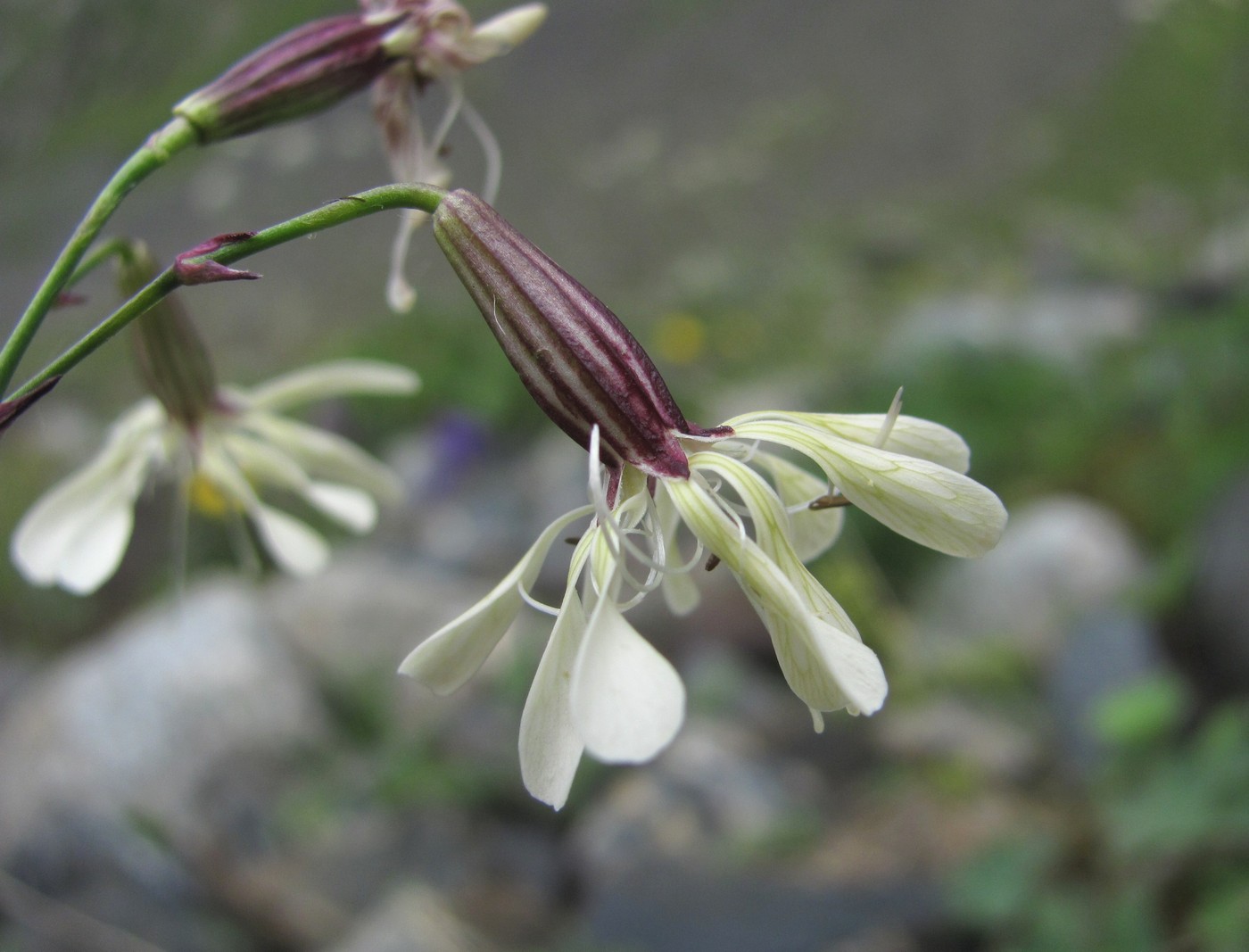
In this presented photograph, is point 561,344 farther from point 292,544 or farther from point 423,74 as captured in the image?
point 292,544

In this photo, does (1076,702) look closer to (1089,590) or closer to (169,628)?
(1089,590)

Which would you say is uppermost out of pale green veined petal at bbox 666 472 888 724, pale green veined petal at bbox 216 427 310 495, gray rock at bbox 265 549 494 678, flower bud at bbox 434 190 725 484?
gray rock at bbox 265 549 494 678

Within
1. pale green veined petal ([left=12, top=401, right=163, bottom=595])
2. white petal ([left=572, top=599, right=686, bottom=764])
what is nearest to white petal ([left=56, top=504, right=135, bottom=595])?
pale green veined petal ([left=12, top=401, right=163, bottom=595])

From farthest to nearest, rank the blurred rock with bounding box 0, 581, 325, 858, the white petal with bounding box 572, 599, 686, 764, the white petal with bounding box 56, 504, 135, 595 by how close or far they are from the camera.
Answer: the blurred rock with bounding box 0, 581, 325, 858 < the white petal with bounding box 56, 504, 135, 595 < the white petal with bounding box 572, 599, 686, 764

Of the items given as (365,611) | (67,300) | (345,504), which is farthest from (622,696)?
(365,611)

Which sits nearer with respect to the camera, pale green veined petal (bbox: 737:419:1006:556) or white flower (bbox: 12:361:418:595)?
pale green veined petal (bbox: 737:419:1006:556)

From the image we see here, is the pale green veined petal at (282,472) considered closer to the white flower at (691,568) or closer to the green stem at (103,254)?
the green stem at (103,254)

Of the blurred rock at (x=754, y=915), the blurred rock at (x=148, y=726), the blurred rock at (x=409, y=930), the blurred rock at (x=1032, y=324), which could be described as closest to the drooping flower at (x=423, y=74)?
the blurred rock at (x=409, y=930)

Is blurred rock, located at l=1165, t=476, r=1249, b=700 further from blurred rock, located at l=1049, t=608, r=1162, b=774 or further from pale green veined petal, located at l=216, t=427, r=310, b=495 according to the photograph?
pale green veined petal, located at l=216, t=427, r=310, b=495
